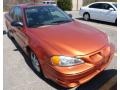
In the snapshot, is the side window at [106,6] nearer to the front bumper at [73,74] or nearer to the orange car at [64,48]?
the orange car at [64,48]

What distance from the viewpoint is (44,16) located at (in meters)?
5.63

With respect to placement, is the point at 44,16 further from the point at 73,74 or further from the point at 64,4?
the point at 64,4

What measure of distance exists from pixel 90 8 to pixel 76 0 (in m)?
10.6

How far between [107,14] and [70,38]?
24.8 feet

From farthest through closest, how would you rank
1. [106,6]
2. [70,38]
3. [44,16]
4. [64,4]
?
[64,4] < [106,6] < [44,16] < [70,38]

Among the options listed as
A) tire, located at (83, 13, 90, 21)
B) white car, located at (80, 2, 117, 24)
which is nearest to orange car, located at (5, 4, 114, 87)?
white car, located at (80, 2, 117, 24)

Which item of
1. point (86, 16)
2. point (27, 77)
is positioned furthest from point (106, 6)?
point (27, 77)

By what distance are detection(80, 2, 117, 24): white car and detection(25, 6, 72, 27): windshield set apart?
19.1ft

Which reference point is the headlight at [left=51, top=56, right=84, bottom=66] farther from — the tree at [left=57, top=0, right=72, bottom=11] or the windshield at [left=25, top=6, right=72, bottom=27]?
the tree at [left=57, top=0, right=72, bottom=11]

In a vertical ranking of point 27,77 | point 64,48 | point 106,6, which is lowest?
point 27,77

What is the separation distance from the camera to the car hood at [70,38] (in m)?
4.02

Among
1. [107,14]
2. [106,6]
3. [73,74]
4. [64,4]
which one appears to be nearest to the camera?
[73,74]

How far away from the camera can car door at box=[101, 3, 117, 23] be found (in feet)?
36.5

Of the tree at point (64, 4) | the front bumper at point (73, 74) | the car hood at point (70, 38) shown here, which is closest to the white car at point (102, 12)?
the car hood at point (70, 38)
